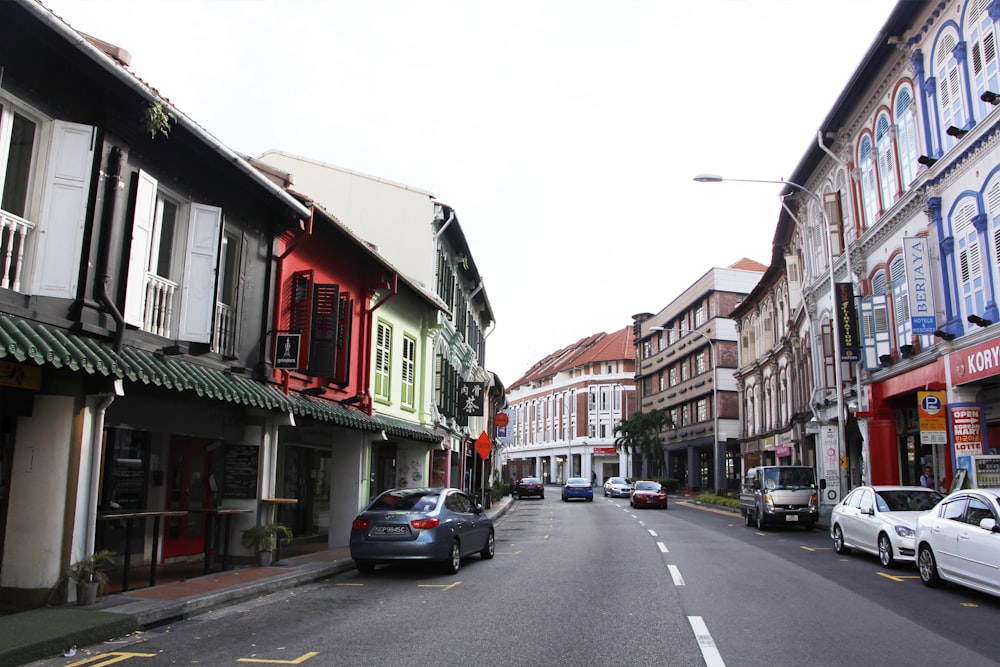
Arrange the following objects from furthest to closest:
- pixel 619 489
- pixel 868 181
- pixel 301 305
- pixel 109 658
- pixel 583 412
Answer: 1. pixel 583 412
2. pixel 619 489
3. pixel 868 181
4. pixel 301 305
5. pixel 109 658

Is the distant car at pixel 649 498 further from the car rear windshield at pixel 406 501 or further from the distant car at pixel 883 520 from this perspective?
the car rear windshield at pixel 406 501

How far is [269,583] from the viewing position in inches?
437

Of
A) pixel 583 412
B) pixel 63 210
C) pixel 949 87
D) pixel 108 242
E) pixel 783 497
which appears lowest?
pixel 783 497

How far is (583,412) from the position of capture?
3669 inches

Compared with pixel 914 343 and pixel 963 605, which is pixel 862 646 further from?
pixel 914 343

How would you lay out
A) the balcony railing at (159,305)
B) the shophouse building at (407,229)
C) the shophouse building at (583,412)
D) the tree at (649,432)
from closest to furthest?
the balcony railing at (159,305), the shophouse building at (407,229), the tree at (649,432), the shophouse building at (583,412)

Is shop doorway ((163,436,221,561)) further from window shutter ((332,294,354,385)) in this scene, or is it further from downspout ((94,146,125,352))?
downspout ((94,146,125,352))

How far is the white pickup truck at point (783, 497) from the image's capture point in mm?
23062

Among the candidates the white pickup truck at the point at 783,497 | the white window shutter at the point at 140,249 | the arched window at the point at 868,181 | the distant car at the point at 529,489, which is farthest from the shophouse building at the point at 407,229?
the distant car at the point at 529,489

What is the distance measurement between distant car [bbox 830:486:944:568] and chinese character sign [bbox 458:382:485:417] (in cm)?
1634

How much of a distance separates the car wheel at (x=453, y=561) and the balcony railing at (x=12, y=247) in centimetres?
749

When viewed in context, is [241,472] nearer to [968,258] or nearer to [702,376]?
[968,258]

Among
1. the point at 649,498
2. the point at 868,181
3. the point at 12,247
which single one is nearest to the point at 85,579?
the point at 12,247

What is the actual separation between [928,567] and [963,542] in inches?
43.6
